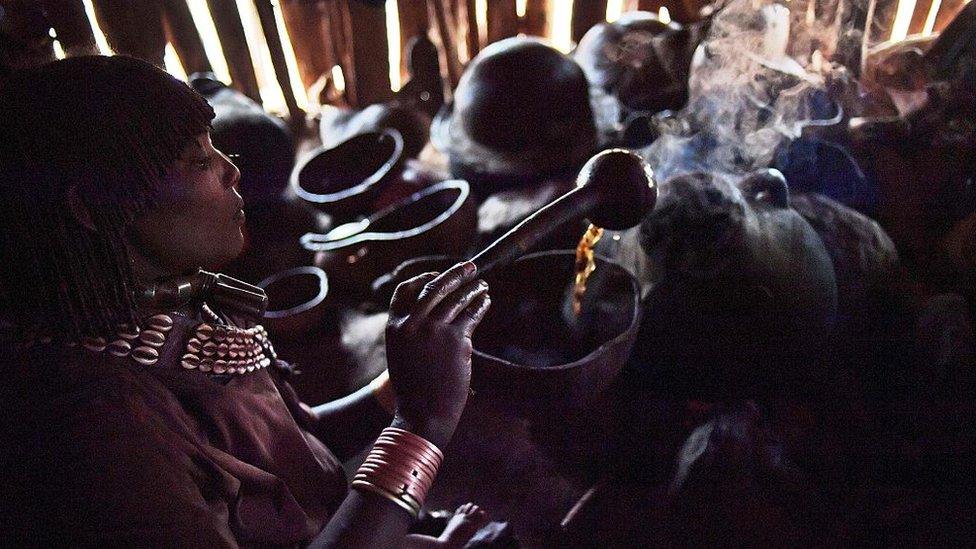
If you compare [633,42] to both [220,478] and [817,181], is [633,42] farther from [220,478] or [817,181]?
[220,478]

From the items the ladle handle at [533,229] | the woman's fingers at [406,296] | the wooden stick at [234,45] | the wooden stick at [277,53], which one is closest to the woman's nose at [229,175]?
the woman's fingers at [406,296]

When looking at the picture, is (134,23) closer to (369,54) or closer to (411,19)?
(369,54)

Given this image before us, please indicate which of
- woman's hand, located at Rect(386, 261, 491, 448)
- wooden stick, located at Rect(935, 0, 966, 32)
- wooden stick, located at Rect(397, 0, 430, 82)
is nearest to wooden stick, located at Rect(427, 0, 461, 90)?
wooden stick, located at Rect(397, 0, 430, 82)

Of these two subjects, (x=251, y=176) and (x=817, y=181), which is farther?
(x=251, y=176)

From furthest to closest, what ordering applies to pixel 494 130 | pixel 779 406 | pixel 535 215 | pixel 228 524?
pixel 494 130 → pixel 779 406 → pixel 535 215 → pixel 228 524

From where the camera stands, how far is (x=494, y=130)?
344 cm

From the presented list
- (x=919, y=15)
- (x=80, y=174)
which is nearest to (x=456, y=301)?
(x=80, y=174)

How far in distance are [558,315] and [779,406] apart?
1225mm

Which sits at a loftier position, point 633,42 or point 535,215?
point 535,215

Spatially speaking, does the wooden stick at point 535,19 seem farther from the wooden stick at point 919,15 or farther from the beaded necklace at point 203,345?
the beaded necklace at point 203,345

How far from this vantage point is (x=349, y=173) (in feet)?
12.6

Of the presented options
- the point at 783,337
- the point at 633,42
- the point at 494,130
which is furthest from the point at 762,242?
the point at 633,42

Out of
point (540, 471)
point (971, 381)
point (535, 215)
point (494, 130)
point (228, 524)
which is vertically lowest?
point (971, 381)

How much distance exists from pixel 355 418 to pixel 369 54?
488 centimetres
